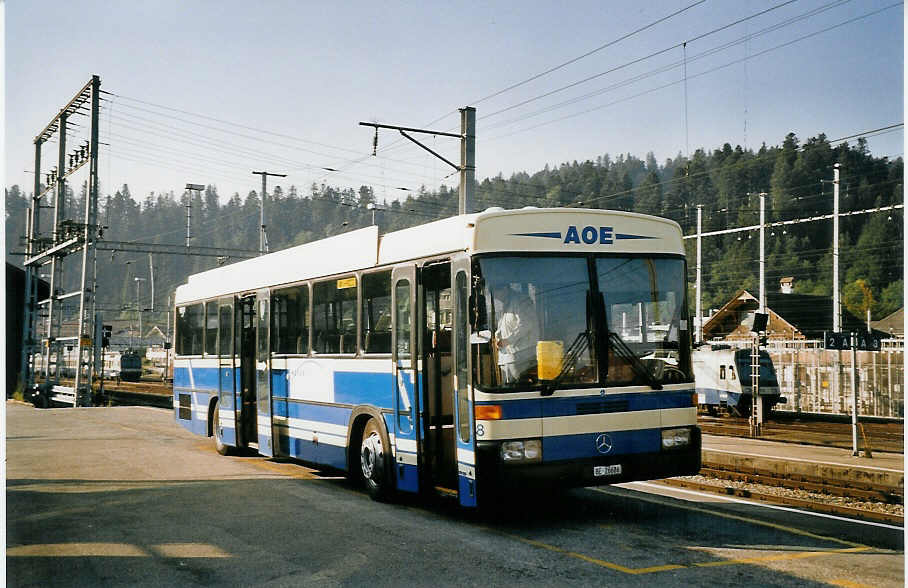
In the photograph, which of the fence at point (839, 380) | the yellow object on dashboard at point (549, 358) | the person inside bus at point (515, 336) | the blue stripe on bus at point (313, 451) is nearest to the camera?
the person inside bus at point (515, 336)

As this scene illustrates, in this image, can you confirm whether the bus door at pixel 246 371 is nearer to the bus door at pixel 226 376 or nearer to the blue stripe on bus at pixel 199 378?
the bus door at pixel 226 376

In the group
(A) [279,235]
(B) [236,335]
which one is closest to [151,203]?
(A) [279,235]

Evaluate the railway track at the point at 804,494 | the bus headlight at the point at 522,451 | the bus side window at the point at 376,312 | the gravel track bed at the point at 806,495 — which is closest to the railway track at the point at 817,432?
the railway track at the point at 804,494

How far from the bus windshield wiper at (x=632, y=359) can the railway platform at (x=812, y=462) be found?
5134 mm

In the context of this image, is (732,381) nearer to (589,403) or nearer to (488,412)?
(589,403)

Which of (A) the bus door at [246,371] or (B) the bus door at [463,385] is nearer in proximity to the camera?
(B) the bus door at [463,385]

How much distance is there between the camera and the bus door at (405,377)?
10.2 meters

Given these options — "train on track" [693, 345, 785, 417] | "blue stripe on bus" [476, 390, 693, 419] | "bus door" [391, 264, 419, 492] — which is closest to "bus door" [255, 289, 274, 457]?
"bus door" [391, 264, 419, 492]

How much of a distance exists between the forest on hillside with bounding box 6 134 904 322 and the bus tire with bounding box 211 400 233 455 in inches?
186

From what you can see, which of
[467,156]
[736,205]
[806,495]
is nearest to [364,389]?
[806,495]

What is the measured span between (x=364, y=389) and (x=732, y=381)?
2434 cm

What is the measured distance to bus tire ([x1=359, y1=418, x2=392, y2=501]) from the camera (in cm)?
1072

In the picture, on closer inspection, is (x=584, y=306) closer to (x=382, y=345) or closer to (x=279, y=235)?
(x=382, y=345)

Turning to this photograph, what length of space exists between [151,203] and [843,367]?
122 metres
